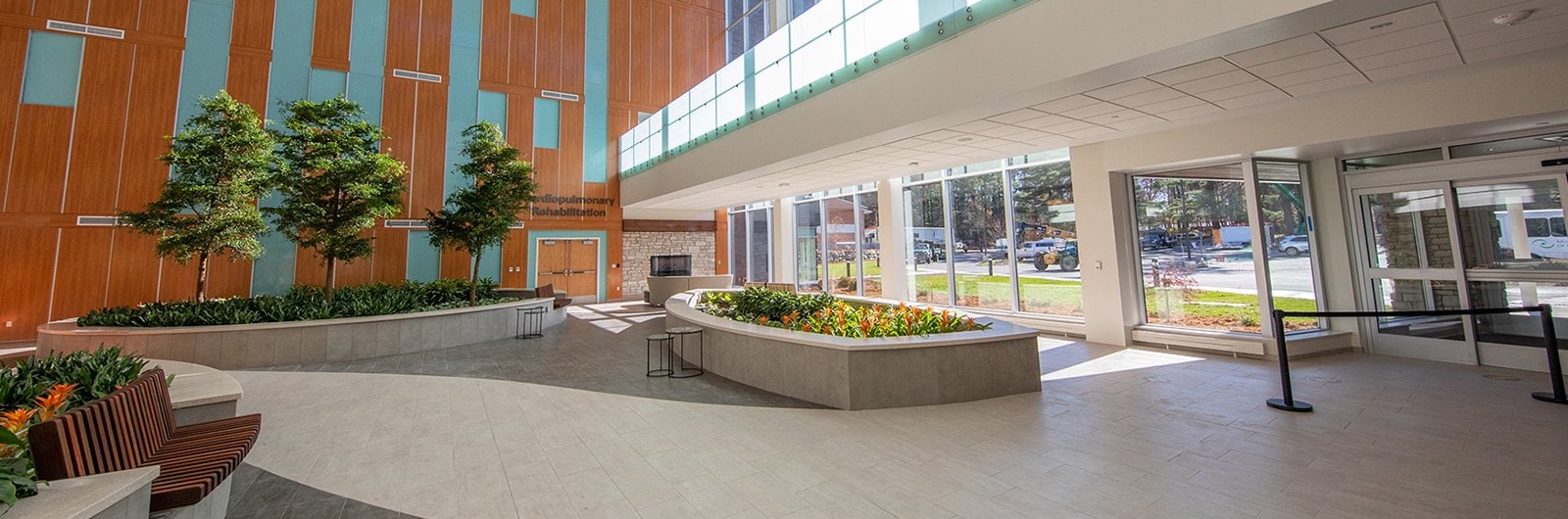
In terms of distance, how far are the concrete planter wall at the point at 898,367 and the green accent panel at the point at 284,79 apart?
1319 cm

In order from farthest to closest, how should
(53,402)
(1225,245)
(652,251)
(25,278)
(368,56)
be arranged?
(652,251)
(368,56)
(25,278)
(1225,245)
(53,402)

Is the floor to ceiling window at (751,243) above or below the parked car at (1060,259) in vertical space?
above

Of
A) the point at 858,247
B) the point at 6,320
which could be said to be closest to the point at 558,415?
the point at 858,247

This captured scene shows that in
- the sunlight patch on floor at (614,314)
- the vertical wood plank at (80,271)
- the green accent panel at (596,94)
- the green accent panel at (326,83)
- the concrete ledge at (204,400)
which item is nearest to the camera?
the concrete ledge at (204,400)

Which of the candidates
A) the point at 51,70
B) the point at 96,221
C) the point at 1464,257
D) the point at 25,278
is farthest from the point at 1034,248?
the point at 51,70

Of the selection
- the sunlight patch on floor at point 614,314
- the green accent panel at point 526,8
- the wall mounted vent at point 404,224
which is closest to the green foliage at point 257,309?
the sunlight patch on floor at point 614,314

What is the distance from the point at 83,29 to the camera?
10.6 meters

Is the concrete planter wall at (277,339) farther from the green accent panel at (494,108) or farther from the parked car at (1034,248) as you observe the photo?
the parked car at (1034,248)

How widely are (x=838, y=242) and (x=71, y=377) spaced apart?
12.8m

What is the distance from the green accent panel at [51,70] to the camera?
404 inches

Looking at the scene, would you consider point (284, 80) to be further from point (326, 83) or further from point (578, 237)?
point (578, 237)

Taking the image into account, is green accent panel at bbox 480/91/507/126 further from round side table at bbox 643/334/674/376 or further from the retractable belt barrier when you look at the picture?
the retractable belt barrier

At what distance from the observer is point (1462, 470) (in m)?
3.17

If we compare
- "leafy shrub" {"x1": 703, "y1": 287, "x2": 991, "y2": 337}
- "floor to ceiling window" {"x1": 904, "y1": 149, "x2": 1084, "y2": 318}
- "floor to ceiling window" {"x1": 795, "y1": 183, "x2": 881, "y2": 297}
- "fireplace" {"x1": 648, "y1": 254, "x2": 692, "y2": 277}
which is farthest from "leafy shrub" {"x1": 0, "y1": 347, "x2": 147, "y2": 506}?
"fireplace" {"x1": 648, "y1": 254, "x2": 692, "y2": 277}
